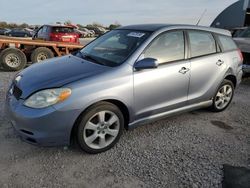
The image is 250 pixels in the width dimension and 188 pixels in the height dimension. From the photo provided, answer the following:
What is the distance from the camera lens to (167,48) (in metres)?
3.86

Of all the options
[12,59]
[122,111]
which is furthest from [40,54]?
[122,111]

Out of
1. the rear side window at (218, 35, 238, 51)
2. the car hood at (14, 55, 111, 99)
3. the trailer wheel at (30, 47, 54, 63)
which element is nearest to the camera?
the car hood at (14, 55, 111, 99)

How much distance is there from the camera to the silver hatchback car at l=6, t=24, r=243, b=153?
3.00 m

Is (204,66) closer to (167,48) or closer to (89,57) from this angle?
(167,48)

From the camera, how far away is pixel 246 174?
307 centimetres

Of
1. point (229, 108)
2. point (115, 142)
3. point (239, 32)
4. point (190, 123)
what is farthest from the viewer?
point (239, 32)

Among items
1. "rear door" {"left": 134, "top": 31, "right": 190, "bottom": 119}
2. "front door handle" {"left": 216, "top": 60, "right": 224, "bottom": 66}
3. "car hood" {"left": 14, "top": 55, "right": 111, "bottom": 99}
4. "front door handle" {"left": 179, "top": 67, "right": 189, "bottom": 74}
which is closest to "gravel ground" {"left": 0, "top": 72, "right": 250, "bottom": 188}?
"rear door" {"left": 134, "top": 31, "right": 190, "bottom": 119}

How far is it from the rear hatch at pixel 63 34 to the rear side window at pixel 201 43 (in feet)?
29.3

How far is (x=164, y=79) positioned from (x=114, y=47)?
90 centimetres

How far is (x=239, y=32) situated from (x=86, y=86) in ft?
27.5

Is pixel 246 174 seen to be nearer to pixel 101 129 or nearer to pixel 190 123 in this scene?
pixel 190 123

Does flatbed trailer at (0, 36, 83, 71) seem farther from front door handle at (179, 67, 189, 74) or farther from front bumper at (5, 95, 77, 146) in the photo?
front door handle at (179, 67, 189, 74)

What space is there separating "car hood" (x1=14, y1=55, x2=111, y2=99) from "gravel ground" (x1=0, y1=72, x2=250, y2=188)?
A: 829 mm


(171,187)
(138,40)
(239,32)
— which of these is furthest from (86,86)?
(239,32)
